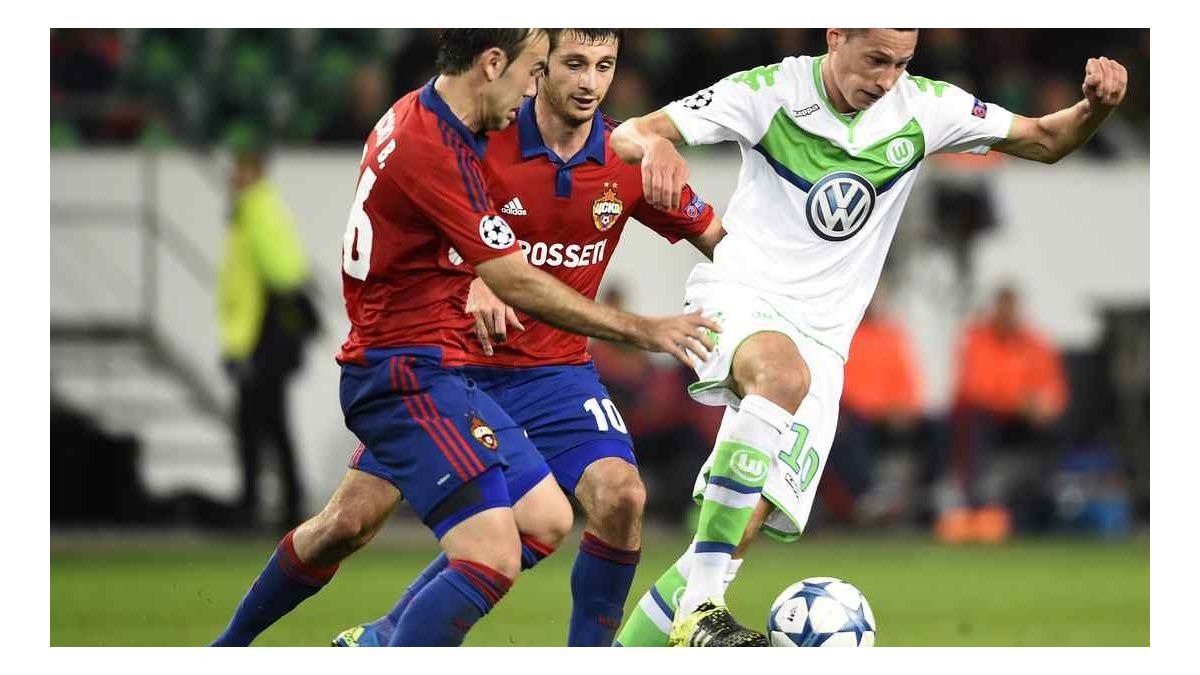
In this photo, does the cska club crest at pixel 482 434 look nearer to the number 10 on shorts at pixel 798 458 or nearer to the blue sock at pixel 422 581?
the blue sock at pixel 422 581

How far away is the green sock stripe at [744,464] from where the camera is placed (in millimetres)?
5562

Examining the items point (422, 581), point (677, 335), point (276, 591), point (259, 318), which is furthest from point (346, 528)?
point (259, 318)

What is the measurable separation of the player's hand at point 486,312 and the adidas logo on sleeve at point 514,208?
1.52ft

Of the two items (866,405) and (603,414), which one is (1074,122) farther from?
(866,405)

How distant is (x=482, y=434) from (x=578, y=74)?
1.50 metres

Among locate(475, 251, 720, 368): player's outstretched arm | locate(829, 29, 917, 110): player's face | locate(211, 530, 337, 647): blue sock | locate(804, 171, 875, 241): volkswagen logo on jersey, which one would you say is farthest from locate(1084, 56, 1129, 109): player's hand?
locate(211, 530, 337, 647): blue sock

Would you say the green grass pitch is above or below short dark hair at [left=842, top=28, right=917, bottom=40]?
below

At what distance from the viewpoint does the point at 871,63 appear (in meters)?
5.75

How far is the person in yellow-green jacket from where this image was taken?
11.5 meters

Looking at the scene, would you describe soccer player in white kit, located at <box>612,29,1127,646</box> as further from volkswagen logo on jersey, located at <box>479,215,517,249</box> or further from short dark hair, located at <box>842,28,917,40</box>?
volkswagen logo on jersey, located at <box>479,215,517,249</box>

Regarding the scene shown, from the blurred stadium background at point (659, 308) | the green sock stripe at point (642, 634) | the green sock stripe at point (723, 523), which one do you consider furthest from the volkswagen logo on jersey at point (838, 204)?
the blurred stadium background at point (659, 308)

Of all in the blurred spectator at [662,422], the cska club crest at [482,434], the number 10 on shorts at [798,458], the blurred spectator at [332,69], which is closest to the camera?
the cska club crest at [482,434]

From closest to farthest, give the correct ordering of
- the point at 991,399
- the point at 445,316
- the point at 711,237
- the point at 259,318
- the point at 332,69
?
1. the point at 445,316
2. the point at 711,237
3. the point at 259,318
4. the point at 991,399
5. the point at 332,69

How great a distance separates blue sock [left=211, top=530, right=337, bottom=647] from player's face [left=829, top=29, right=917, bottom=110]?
2334mm
